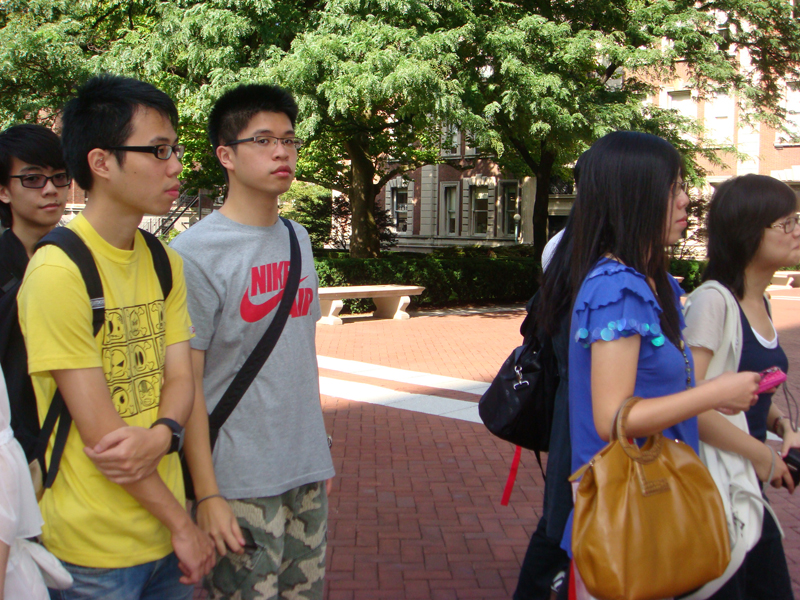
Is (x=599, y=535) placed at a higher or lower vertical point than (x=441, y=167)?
lower

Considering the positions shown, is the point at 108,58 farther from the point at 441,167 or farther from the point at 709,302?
the point at 441,167

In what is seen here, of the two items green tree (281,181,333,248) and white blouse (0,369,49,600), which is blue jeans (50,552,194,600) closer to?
white blouse (0,369,49,600)

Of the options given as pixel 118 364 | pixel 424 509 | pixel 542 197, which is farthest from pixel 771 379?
pixel 542 197

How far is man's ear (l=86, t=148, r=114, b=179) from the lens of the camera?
67.7 inches

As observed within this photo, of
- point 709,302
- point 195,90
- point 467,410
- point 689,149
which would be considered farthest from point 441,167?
point 709,302

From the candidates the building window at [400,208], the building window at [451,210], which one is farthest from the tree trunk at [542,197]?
the building window at [400,208]

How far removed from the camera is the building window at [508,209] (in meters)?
36.2

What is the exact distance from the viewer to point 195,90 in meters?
12.7

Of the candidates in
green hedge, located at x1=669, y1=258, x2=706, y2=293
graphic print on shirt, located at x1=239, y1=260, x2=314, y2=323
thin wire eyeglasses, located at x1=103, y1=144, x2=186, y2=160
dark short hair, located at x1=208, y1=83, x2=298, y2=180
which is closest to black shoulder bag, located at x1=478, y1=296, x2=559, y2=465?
graphic print on shirt, located at x1=239, y1=260, x2=314, y2=323

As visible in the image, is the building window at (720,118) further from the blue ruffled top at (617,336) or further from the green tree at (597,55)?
the blue ruffled top at (617,336)

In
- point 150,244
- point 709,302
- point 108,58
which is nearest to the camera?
point 150,244

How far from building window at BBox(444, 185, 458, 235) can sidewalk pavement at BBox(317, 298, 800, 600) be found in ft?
96.7

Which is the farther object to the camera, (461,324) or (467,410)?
(461,324)

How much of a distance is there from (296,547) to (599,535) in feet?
3.04
